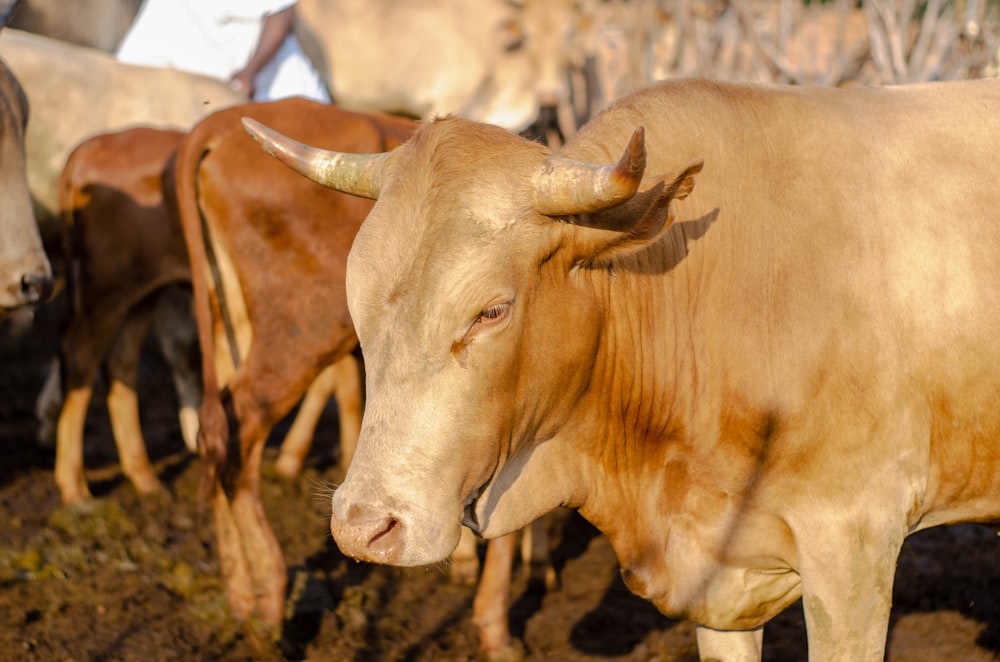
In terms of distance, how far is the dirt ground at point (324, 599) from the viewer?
14.4 feet

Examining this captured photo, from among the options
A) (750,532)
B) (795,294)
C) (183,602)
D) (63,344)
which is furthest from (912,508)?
(63,344)

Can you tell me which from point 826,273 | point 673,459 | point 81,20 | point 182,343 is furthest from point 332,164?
point 81,20

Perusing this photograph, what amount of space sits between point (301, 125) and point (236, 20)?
6.55 m

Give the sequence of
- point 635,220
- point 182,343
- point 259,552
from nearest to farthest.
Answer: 1. point 635,220
2. point 259,552
3. point 182,343

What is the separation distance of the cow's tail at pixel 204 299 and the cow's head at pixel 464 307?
1.99m

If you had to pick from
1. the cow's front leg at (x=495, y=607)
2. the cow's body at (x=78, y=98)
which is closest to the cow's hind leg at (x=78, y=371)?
the cow's body at (x=78, y=98)

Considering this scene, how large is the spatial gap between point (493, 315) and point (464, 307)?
0.27ft

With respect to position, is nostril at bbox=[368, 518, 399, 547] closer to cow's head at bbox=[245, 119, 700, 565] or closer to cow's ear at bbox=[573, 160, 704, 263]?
cow's head at bbox=[245, 119, 700, 565]

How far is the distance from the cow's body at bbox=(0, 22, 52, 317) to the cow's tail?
0.86 m

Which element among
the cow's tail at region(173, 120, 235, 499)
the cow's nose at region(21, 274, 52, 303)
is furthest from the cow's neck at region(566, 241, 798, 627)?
the cow's nose at region(21, 274, 52, 303)

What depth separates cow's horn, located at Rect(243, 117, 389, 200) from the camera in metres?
2.99

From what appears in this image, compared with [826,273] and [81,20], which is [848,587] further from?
[81,20]

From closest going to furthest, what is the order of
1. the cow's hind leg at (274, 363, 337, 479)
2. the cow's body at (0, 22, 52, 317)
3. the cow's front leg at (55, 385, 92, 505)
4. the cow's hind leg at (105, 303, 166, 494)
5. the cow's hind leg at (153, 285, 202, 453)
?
the cow's body at (0, 22, 52, 317)
the cow's front leg at (55, 385, 92, 505)
the cow's hind leg at (105, 303, 166, 494)
the cow's hind leg at (274, 363, 337, 479)
the cow's hind leg at (153, 285, 202, 453)

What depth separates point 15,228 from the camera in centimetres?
521
